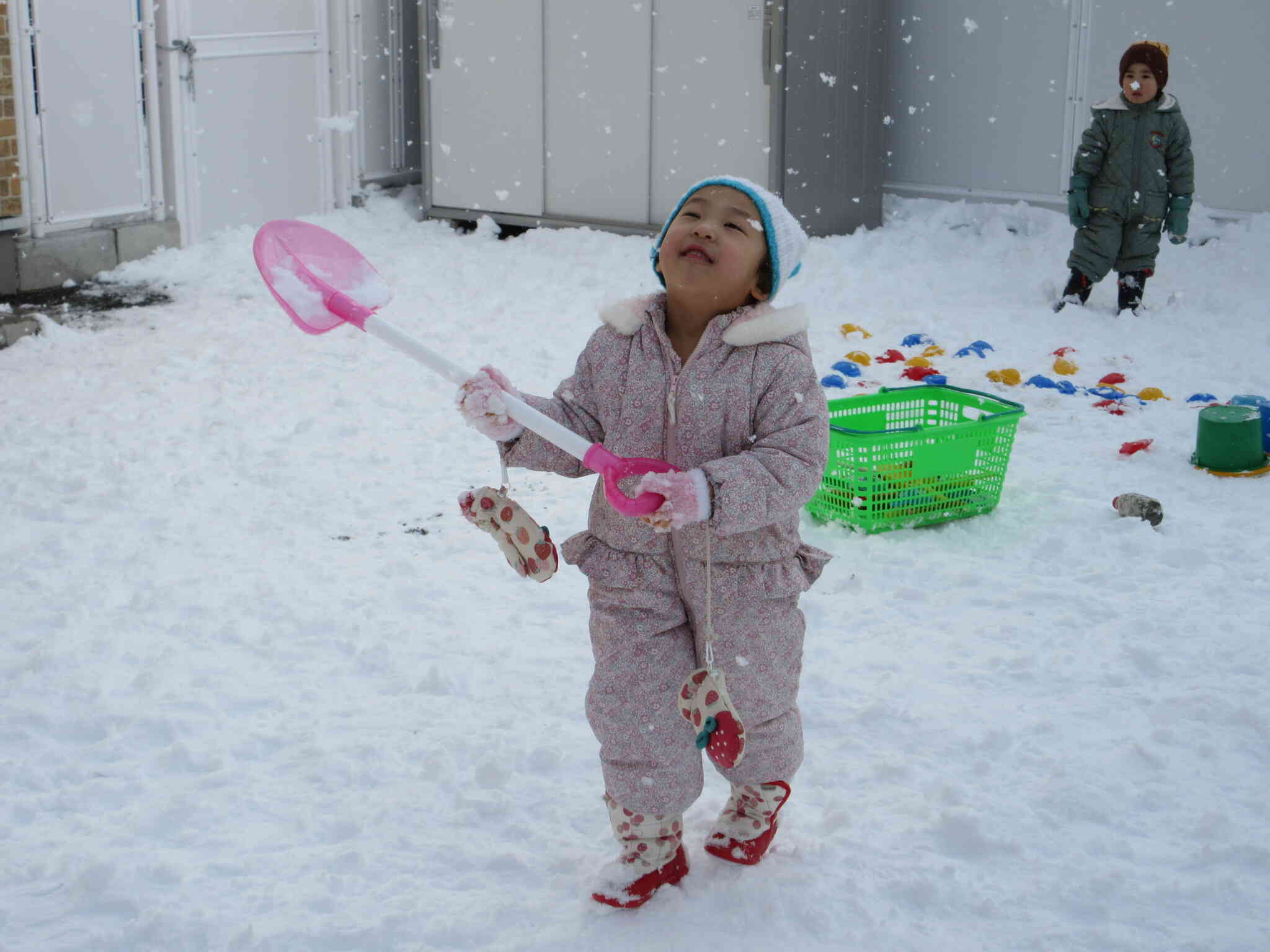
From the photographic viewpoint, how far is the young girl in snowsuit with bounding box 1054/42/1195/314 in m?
6.93

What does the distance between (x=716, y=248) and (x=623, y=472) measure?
432 mm

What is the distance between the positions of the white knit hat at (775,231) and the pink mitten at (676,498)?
1.38 feet

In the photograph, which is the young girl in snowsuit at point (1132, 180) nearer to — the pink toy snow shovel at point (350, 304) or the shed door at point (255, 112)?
the shed door at point (255, 112)

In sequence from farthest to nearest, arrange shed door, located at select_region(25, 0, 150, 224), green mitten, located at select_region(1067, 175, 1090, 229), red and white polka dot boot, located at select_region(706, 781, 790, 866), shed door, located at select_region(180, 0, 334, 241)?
shed door, located at select_region(180, 0, 334, 241) → shed door, located at select_region(25, 0, 150, 224) → green mitten, located at select_region(1067, 175, 1090, 229) → red and white polka dot boot, located at select_region(706, 781, 790, 866)

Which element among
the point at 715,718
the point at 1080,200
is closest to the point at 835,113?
the point at 1080,200

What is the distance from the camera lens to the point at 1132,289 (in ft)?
23.5

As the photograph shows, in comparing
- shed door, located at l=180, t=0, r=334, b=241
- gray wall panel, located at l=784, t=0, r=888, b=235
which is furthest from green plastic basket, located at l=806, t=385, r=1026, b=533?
shed door, located at l=180, t=0, r=334, b=241

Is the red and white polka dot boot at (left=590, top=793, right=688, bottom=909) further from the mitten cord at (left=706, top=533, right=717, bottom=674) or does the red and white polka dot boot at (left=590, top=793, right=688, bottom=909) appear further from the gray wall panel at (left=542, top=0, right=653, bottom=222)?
the gray wall panel at (left=542, top=0, right=653, bottom=222)

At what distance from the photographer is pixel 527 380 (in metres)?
6.19

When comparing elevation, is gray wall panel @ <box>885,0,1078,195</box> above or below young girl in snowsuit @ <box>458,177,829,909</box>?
above

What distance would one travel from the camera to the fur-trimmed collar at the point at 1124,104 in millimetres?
6934

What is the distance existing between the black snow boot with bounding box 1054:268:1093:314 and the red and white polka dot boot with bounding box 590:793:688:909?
547 cm

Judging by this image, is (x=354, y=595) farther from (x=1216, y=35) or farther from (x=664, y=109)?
(x=1216, y=35)

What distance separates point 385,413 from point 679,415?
3.46m
